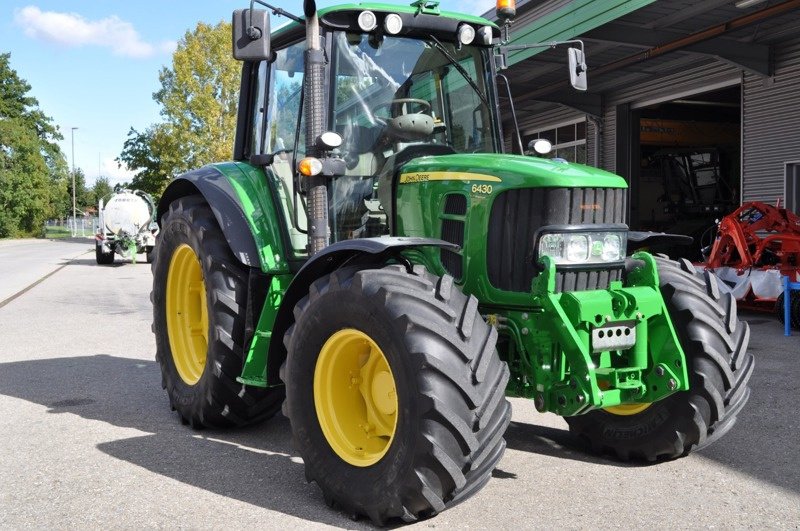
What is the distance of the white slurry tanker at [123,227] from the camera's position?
25328 mm

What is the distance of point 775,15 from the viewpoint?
40.3 ft

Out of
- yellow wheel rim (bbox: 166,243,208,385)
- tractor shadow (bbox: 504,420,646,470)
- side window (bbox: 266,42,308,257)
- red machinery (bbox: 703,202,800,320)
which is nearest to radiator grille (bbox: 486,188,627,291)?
tractor shadow (bbox: 504,420,646,470)

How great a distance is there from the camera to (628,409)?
4.56 meters

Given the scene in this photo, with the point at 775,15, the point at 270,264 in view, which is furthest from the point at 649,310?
the point at 775,15

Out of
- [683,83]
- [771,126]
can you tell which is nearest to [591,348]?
[771,126]

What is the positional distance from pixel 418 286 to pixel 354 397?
0.79 m

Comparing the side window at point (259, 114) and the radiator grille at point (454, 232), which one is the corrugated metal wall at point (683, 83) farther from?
the radiator grille at point (454, 232)

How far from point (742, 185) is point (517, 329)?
13.1 metres

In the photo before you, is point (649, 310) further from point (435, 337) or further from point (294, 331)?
point (294, 331)

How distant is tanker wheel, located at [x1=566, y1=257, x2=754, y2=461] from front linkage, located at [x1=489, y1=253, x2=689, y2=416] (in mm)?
190

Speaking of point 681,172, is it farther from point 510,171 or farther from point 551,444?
point 510,171

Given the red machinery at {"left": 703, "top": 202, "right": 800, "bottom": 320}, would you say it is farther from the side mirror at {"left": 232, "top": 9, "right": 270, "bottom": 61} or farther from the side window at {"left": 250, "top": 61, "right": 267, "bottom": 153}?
the side mirror at {"left": 232, "top": 9, "right": 270, "bottom": 61}

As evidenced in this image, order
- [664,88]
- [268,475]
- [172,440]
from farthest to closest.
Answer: [664,88] → [172,440] → [268,475]

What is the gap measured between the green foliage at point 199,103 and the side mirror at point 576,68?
32.1 m
